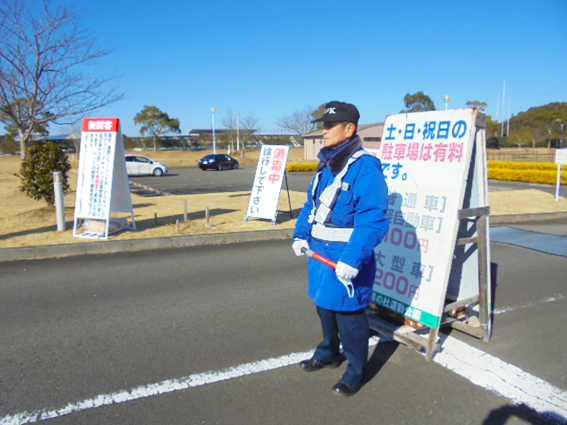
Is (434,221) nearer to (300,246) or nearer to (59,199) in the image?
(300,246)

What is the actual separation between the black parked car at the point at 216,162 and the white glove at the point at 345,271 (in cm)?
3092

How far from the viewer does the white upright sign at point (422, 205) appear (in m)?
3.30

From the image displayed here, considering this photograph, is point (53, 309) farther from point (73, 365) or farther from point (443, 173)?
point (443, 173)

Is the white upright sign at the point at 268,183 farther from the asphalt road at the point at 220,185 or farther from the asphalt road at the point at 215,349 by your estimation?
the asphalt road at the point at 220,185

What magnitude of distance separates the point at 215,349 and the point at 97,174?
5412 millimetres

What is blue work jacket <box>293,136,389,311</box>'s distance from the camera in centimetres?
259

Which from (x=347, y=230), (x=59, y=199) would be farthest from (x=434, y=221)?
(x=59, y=199)

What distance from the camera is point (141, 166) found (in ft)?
92.1

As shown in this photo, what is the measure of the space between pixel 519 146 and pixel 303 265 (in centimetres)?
5974

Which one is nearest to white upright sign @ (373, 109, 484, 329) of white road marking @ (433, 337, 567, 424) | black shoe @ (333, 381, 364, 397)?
white road marking @ (433, 337, 567, 424)

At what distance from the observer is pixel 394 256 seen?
3.74 meters

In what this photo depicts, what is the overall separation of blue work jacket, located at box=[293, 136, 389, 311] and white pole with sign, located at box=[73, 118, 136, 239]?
5843 mm

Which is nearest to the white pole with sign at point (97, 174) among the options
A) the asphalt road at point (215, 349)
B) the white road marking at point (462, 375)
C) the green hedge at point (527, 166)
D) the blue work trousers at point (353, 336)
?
the asphalt road at point (215, 349)

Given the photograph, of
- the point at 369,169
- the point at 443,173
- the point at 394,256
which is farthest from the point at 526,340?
the point at 369,169
